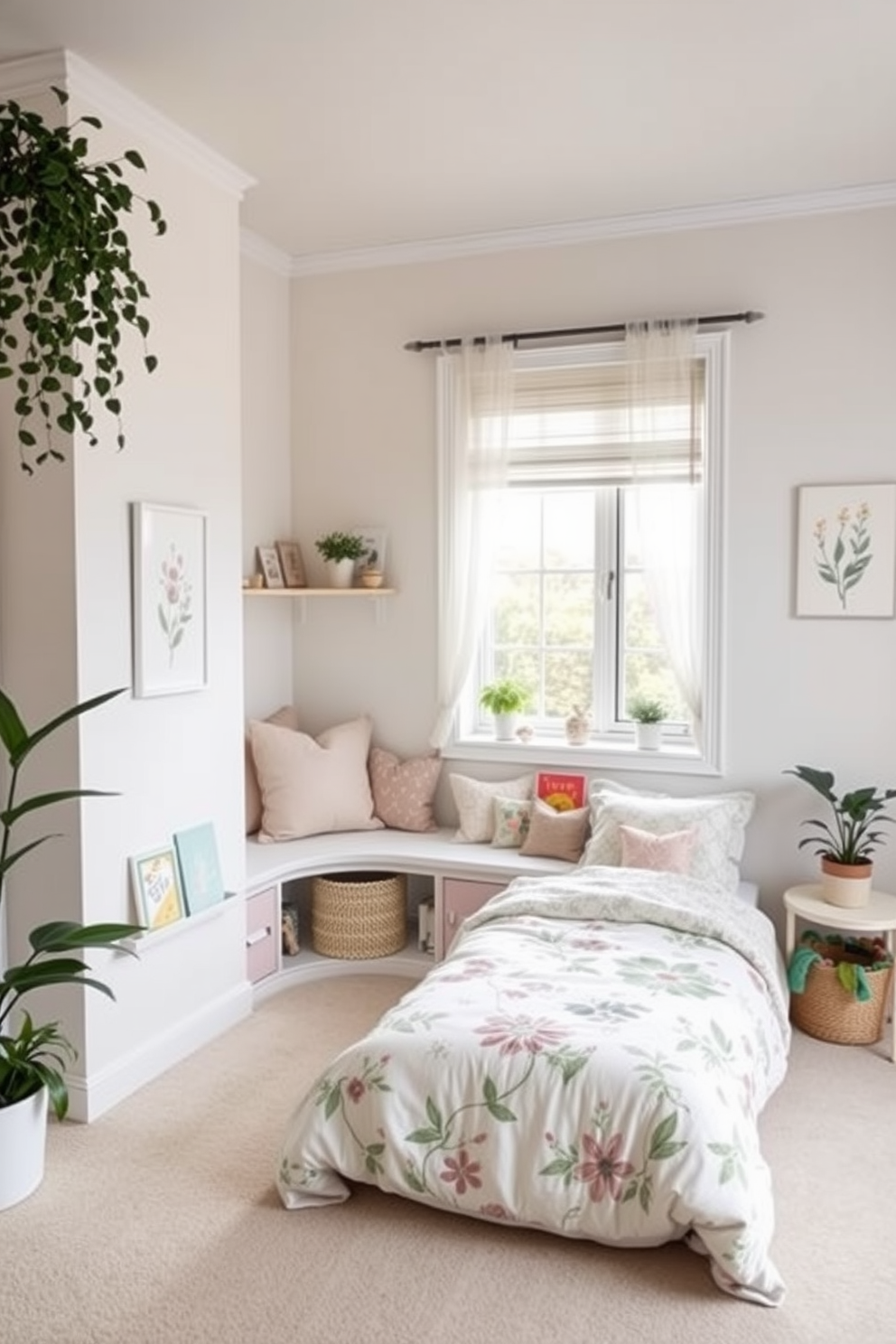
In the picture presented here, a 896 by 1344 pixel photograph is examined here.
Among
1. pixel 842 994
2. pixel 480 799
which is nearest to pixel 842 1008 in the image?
pixel 842 994

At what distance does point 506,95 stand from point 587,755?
2273 millimetres

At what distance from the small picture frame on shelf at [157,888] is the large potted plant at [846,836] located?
210 cm

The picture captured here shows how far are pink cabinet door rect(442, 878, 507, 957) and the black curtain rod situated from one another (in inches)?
82.0

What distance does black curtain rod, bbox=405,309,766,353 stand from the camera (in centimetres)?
372

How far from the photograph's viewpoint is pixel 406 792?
4.20 m

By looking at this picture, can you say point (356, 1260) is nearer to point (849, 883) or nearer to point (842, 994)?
point (842, 994)

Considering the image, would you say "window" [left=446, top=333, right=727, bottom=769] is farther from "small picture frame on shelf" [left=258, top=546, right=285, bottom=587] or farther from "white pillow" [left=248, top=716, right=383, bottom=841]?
"small picture frame on shelf" [left=258, top=546, right=285, bottom=587]

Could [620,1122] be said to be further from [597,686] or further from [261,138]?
[261,138]

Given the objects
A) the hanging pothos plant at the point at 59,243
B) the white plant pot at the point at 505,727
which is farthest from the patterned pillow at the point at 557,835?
the hanging pothos plant at the point at 59,243

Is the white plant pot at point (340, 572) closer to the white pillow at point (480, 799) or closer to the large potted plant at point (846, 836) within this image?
the white pillow at point (480, 799)

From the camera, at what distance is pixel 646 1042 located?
232 cm

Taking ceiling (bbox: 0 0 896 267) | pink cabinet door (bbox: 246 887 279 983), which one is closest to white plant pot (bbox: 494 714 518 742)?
pink cabinet door (bbox: 246 887 279 983)

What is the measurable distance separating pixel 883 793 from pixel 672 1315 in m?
2.09

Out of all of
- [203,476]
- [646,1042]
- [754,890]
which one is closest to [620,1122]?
[646,1042]
